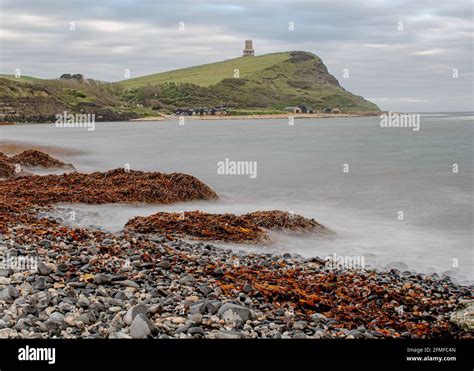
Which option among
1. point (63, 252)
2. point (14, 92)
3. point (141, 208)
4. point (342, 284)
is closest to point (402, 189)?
point (141, 208)

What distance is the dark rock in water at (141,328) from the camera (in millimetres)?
5527

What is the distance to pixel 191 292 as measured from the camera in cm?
709

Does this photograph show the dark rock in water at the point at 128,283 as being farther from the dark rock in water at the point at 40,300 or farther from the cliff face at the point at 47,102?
the cliff face at the point at 47,102

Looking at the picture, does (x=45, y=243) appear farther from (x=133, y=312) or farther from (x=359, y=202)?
(x=359, y=202)

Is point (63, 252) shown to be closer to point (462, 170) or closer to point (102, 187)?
point (102, 187)

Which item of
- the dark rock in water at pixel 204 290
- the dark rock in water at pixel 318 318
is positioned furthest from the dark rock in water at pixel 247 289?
the dark rock in water at pixel 318 318

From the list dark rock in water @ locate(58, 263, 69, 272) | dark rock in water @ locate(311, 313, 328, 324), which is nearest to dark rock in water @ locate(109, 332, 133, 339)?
dark rock in water @ locate(311, 313, 328, 324)

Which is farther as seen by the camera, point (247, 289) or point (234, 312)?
point (247, 289)

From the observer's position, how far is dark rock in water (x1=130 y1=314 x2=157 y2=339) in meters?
5.53

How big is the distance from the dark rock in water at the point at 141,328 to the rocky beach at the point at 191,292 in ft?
0.04

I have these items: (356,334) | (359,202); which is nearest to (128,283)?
(356,334)

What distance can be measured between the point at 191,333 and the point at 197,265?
2.92 meters

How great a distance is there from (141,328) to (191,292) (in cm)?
157

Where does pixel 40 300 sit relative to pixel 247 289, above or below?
above
